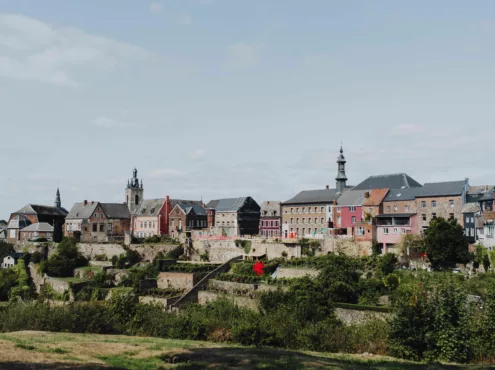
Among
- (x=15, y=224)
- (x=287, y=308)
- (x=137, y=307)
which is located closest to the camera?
(x=287, y=308)

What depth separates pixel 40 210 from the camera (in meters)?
84.8

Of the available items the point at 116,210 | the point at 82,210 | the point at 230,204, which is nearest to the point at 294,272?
the point at 230,204

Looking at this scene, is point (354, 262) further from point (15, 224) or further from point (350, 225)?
point (15, 224)

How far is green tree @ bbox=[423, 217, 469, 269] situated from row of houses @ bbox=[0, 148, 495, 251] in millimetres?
3653

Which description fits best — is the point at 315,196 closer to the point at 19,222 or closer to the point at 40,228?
the point at 40,228

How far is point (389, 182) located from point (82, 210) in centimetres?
4711

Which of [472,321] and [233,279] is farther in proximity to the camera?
[233,279]

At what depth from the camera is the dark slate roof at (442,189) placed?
5306cm

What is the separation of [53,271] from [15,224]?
73.5 feet

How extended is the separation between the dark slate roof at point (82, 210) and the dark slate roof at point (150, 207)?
7.27 m

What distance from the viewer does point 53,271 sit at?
63.7 meters

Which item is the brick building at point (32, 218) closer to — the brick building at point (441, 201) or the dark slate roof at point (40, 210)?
the dark slate roof at point (40, 210)

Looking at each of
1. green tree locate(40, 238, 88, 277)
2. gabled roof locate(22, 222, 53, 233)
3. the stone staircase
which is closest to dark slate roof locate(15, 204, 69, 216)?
gabled roof locate(22, 222, 53, 233)

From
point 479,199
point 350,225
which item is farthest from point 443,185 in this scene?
point 350,225
